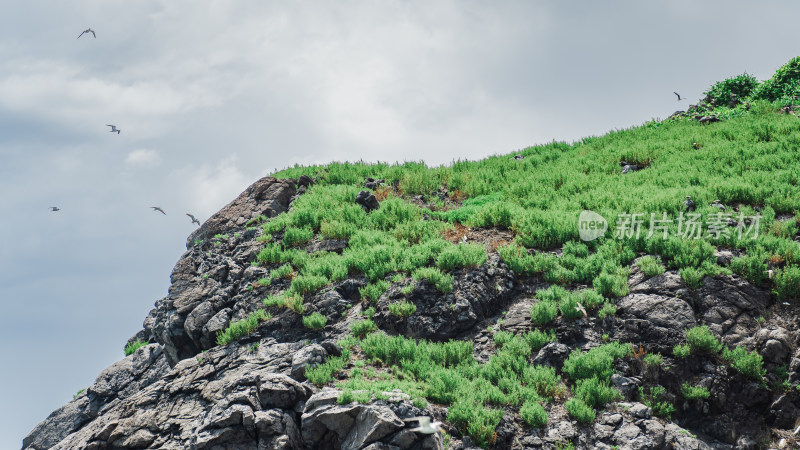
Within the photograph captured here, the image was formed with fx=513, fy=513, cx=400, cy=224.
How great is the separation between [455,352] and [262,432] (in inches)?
181

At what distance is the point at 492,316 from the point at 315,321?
4.54 metres

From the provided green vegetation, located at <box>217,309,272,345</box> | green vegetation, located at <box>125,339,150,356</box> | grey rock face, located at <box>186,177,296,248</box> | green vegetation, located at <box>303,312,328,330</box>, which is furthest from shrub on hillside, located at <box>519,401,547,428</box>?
green vegetation, located at <box>125,339,150,356</box>

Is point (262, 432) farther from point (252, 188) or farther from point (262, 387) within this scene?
point (252, 188)

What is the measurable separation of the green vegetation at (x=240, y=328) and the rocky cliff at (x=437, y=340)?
0.24 metres

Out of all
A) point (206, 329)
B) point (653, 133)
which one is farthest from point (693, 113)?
point (206, 329)

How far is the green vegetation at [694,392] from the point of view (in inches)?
395

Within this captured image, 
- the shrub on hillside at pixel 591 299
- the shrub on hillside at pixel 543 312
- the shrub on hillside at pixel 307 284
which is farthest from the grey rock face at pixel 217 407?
the shrub on hillside at pixel 591 299

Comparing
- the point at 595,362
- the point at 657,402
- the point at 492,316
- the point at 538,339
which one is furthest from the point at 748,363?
the point at 492,316

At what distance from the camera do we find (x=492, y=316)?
517 inches

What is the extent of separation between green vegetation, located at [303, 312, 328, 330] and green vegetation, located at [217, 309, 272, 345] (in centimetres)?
125

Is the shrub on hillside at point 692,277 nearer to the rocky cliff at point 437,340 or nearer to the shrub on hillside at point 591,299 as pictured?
the rocky cliff at point 437,340

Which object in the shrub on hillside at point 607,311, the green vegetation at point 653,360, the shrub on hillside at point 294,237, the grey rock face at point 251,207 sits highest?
the grey rock face at point 251,207

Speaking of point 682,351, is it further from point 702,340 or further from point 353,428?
point 353,428

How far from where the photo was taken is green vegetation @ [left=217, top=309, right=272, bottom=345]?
13453 mm
